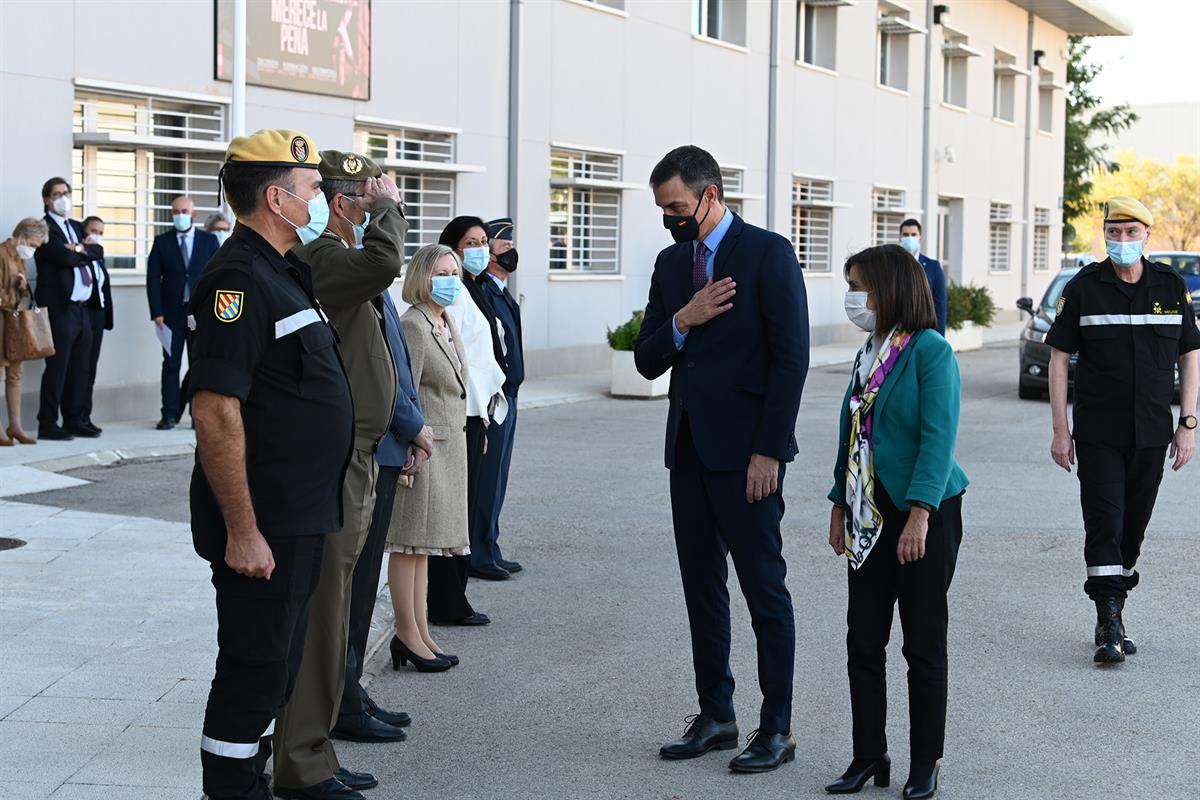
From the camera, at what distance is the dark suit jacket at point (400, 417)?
557 cm

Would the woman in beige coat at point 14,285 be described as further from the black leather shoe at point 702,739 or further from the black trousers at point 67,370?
the black leather shoe at point 702,739

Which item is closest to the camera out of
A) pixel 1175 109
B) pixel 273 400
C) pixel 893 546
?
pixel 273 400

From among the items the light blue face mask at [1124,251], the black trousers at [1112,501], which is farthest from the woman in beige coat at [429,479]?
the light blue face mask at [1124,251]

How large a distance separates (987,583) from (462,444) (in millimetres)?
3247

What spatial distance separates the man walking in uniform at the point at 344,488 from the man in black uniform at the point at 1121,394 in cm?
328

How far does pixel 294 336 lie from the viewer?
13.9 feet

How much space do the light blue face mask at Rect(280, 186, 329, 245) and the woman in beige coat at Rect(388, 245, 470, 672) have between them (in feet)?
6.41

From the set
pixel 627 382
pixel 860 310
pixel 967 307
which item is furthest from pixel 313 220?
pixel 967 307

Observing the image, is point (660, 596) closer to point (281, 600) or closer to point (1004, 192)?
point (281, 600)

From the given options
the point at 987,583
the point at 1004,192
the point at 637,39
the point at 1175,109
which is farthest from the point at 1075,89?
the point at 1175,109

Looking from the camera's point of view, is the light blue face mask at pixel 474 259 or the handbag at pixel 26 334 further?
the handbag at pixel 26 334

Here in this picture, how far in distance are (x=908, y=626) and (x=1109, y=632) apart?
2.09m

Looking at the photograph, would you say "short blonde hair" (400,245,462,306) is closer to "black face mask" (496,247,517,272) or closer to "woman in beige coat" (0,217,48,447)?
"black face mask" (496,247,517,272)

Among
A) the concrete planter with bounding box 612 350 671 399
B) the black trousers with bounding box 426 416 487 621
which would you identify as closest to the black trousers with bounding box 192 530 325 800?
the black trousers with bounding box 426 416 487 621
